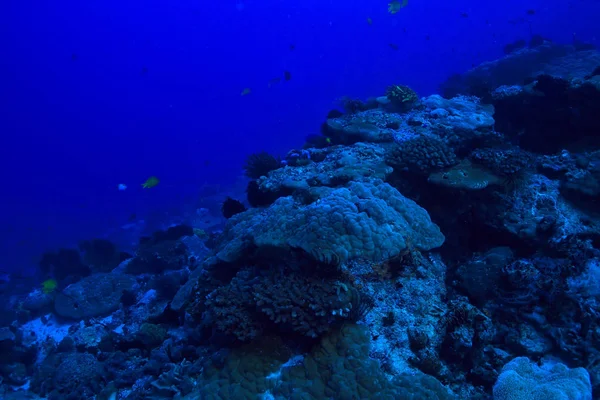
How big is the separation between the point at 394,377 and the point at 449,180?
13.0 ft

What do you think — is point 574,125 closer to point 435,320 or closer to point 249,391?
point 435,320

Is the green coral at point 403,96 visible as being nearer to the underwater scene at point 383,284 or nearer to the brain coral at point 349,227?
the underwater scene at point 383,284

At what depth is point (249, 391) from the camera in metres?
4.14

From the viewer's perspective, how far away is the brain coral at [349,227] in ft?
15.9

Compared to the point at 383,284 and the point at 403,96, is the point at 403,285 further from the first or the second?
the point at 403,96

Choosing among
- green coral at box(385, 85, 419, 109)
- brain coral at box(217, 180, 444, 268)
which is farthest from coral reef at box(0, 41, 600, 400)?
green coral at box(385, 85, 419, 109)

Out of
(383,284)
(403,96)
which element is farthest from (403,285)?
(403,96)

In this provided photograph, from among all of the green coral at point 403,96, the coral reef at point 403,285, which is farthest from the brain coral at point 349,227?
the green coral at point 403,96

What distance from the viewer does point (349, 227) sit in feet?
16.3

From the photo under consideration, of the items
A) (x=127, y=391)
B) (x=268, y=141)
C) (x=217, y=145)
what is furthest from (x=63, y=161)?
(x=127, y=391)

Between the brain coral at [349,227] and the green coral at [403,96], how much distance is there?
624 centimetres

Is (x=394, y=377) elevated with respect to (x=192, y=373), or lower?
lower

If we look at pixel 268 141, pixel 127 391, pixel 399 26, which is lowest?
pixel 127 391

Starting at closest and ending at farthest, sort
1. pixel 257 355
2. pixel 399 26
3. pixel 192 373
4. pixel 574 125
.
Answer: pixel 257 355, pixel 192 373, pixel 574 125, pixel 399 26
